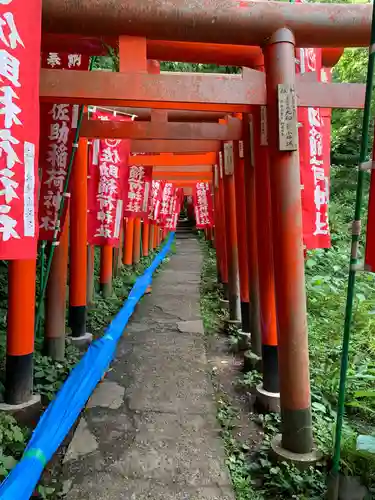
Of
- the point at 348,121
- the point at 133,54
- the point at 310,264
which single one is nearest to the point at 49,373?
the point at 133,54

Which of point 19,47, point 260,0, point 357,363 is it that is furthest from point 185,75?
point 357,363

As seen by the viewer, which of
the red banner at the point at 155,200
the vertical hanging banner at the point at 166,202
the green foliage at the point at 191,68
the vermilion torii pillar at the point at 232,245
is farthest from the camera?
the vertical hanging banner at the point at 166,202

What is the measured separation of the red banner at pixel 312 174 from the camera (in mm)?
3504

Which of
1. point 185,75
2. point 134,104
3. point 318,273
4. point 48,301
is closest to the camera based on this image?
point 185,75

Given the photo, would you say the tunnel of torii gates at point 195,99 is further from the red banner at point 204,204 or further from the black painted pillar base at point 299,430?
the red banner at point 204,204

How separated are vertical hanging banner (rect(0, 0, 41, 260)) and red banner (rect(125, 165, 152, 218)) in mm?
6624

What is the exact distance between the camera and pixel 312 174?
11.6 ft

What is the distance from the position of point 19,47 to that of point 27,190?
83 centimetres

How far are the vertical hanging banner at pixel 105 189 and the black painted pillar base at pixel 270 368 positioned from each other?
291cm

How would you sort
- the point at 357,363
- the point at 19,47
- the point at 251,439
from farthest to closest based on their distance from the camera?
the point at 357,363 → the point at 251,439 → the point at 19,47

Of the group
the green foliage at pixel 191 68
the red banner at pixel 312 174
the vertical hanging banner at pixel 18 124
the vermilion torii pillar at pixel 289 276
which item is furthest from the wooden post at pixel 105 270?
the vertical hanging banner at pixel 18 124

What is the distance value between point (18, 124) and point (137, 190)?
7.22 m

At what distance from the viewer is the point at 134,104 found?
10.4 ft

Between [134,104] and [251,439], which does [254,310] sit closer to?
[251,439]
